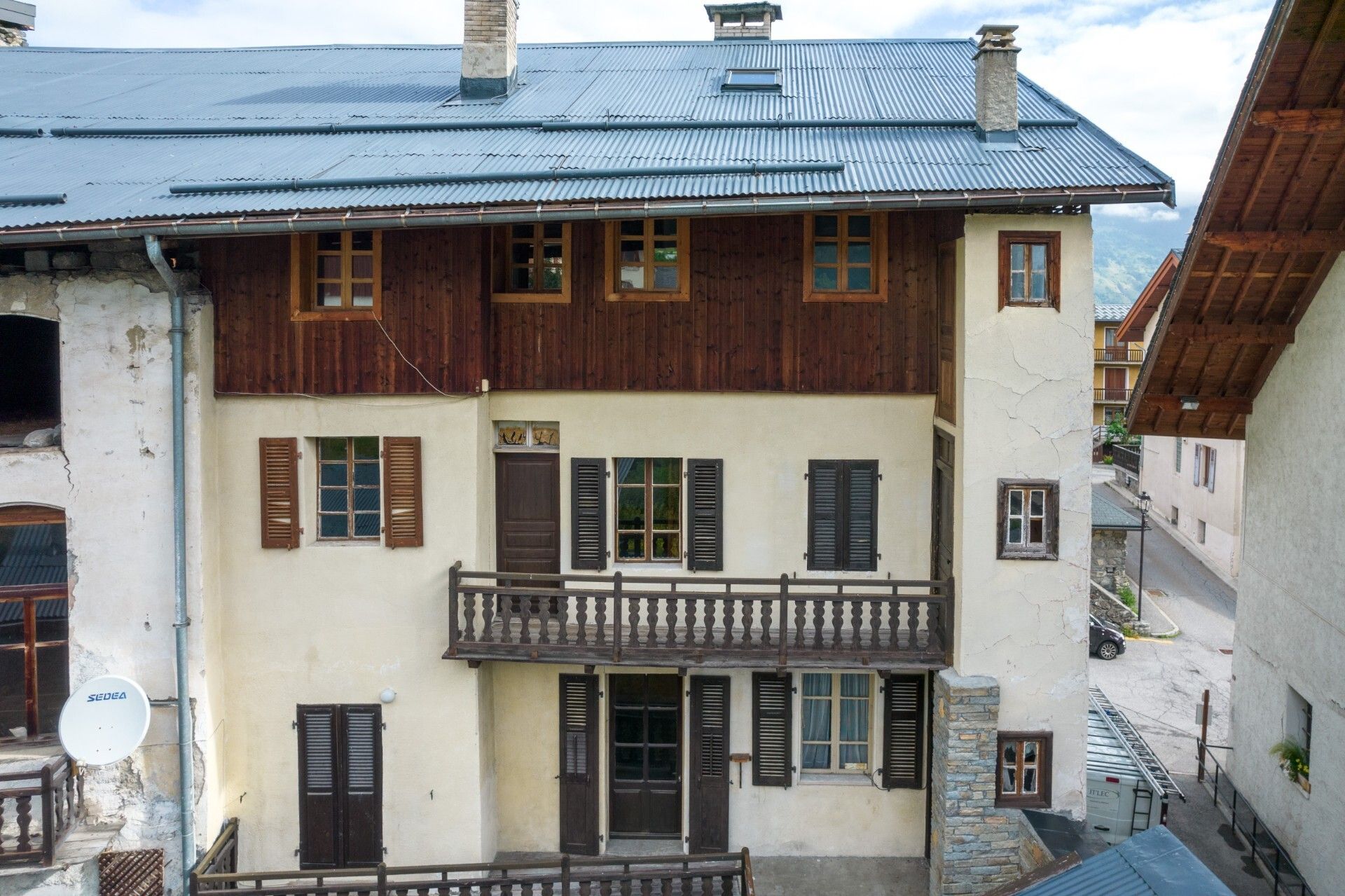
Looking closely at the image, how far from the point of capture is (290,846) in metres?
13.9

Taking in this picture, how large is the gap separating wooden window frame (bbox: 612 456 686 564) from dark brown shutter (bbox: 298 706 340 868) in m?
4.38

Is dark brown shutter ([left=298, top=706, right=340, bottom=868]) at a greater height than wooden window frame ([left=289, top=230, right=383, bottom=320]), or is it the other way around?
wooden window frame ([left=289, top=230, right=383, bottom=320])

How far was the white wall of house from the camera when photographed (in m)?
13.1

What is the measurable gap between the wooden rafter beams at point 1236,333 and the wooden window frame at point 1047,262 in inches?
106

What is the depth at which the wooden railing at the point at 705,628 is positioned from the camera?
42.7ft

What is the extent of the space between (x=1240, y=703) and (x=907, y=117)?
33.9ft

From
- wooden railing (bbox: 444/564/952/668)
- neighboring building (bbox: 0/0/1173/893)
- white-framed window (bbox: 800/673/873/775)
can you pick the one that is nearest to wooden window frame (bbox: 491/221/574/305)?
neighboring building (bbox: 0/0/1173/893)

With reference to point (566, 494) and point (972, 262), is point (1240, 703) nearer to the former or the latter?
point (972, 262)

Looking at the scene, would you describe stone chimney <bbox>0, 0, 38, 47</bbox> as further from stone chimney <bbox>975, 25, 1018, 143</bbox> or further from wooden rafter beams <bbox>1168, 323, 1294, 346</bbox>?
wooden rafter beams <bbox>1168, 323, 1294, 346</bbox>

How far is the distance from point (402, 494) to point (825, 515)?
219 inches

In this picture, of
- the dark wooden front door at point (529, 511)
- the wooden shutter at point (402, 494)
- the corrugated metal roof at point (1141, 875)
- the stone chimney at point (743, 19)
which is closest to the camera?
the corrugated metal roof at point (1141, 875)

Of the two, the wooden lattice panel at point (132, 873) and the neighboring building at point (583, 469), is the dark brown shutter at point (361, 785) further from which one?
the wooden lattice panel at point (132, 873)

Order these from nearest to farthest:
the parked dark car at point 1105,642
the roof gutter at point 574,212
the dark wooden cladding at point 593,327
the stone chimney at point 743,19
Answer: the roof gutter at point 574,212 < the dark wooden cladding at point 593,327 < the stone chimney at point 743,19 < the parked dark car at point 1105,642

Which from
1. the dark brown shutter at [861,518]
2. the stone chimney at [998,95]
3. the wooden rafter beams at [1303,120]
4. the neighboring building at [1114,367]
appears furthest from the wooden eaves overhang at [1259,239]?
the neighboring building at [1114,367]
